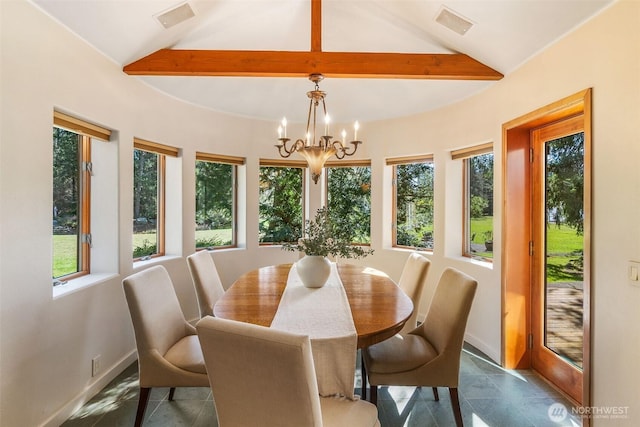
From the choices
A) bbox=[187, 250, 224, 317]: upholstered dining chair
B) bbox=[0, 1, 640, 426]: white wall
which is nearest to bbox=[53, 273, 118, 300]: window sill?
bbox=[0, 1, 640, 426]: white wall

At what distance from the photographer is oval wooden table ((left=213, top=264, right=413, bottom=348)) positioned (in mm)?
1502

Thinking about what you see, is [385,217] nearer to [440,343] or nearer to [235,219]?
[235,219]

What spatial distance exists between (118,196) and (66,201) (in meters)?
0.34

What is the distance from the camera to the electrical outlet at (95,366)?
222 cm

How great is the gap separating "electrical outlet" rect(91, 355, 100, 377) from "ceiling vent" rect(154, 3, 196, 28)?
244 centimetres

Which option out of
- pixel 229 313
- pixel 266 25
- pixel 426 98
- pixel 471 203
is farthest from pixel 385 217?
pixel 229 313

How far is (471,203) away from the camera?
3.37 metres

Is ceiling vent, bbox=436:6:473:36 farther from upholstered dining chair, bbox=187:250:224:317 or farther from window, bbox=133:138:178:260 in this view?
window, bbox=133:138:178:260

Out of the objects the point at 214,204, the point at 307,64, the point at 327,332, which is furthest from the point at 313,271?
the point at 214,204

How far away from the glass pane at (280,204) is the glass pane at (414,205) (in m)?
1.32

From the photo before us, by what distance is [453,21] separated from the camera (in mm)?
2260

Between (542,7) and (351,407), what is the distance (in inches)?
98.1

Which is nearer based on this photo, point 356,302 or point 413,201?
point 356,302

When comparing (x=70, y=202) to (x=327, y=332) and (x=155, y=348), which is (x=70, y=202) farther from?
(x=327, y=332)
